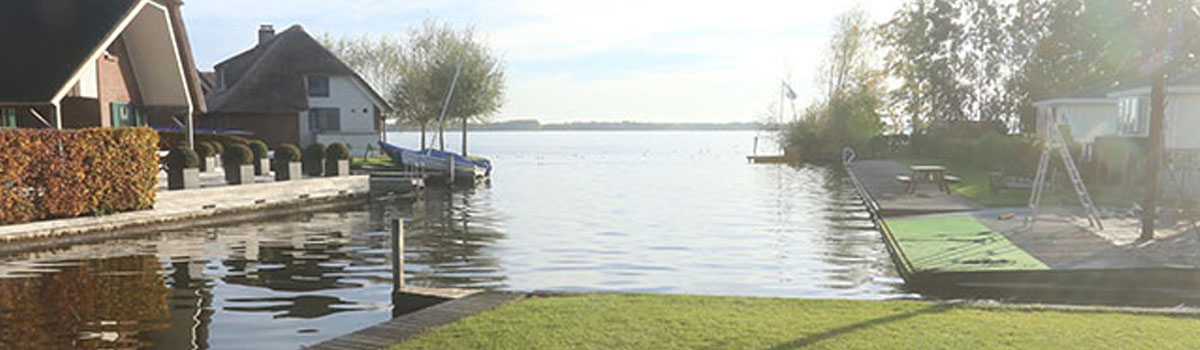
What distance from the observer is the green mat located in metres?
15.2

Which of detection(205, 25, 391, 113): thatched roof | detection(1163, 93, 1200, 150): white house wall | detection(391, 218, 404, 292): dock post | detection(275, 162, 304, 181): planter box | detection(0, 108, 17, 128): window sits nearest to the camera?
detection(391, 218, 404, 292): dock post

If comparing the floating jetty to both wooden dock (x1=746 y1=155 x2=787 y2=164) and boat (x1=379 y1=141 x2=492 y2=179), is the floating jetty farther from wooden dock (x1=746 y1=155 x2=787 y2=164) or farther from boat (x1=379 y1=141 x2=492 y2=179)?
wooden dock (x1=746 y1=155 x2=787 y2=164)

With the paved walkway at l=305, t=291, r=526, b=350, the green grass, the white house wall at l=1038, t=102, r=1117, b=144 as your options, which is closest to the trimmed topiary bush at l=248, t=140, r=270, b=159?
the paved walkway at l=305, t=291, r=526, b=350

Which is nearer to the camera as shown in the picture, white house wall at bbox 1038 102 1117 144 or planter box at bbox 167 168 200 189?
planter box at bbox 167 168 200 189

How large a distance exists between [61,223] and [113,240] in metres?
1.19

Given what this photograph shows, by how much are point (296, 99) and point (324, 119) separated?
139 inches

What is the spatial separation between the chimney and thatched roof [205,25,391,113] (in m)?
5.63

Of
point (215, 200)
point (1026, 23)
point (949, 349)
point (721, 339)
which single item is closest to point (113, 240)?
point (215, 200)

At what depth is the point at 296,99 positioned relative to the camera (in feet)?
184

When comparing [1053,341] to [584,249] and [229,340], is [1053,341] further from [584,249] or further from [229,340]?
[584,249]

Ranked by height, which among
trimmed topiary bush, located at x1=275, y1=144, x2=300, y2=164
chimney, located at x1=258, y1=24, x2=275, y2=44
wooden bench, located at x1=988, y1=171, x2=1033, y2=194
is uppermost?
chimney, located at x1=258, y1=24, x2=275, y2=44

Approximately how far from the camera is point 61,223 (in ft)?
69.6

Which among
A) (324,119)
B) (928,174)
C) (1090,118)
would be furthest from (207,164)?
(1090,118)

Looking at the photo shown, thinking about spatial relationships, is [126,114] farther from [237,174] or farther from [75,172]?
[75,172]
